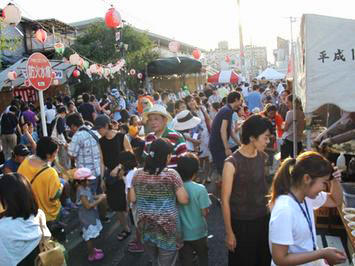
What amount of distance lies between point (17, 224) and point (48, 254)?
30cm

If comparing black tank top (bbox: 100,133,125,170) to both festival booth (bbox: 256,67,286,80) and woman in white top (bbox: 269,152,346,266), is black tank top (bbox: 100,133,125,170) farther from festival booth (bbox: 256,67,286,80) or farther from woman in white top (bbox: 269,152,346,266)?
festival booth (bbox: 256,67,286,80)

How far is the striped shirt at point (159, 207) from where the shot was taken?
122 inches

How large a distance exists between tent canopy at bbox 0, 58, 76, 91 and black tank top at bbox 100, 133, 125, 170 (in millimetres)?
12615

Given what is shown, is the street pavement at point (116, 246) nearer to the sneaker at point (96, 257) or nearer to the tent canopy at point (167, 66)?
the sneaker at point (96, 257)

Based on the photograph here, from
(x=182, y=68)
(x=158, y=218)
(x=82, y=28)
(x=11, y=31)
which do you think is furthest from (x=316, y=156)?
(x=82, y=28)

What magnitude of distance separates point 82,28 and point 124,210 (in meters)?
31.3

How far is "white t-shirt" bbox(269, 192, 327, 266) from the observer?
2129mm

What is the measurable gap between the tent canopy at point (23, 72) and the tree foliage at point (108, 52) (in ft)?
6.67

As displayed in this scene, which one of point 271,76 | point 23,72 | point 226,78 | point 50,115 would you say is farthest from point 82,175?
point 271,76

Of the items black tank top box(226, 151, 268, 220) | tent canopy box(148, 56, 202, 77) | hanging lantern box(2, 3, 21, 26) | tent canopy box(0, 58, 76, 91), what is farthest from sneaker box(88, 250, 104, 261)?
tent canopy box(0, 58, 76, 91)

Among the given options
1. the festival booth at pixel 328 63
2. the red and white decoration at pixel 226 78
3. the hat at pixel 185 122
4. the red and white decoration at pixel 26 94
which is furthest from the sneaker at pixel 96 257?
the red and white decoration at pixel 226 78

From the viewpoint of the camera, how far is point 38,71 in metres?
Result: 6.23

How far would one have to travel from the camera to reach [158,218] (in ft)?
10.3

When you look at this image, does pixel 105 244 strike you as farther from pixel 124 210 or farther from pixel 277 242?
pixel 277 242
